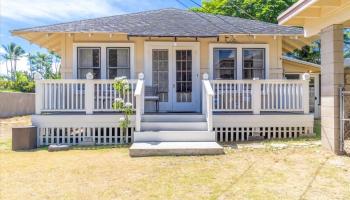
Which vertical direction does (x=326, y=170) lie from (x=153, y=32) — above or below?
below

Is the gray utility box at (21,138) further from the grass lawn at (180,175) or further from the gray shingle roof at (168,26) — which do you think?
the gray shingle roof at (168,26)

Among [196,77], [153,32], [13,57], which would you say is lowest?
[196,77]

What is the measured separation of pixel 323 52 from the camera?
27.2 ft

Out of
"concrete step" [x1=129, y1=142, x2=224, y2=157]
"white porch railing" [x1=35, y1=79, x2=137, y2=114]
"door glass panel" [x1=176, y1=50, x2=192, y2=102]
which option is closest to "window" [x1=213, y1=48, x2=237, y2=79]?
"door glass panel" [x1=176, y1=50, x2=192, y2=102]

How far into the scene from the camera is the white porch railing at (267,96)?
1018 cm

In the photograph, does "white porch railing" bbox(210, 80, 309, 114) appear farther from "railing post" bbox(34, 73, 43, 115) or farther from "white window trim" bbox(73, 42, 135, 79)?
"railing post" bbox(34, 73, 43, 115)

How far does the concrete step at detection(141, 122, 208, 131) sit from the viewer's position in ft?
31.4

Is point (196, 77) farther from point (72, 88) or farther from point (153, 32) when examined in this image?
point (72, 88)

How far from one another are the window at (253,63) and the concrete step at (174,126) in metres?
3.36

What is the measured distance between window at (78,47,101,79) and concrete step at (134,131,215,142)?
3672 millimetres

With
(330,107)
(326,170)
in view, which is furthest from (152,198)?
(330,107)

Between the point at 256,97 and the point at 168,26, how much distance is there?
4.08m

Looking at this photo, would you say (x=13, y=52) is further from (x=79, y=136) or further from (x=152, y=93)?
(x=79, y=136)

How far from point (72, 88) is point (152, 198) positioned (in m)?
5.95
